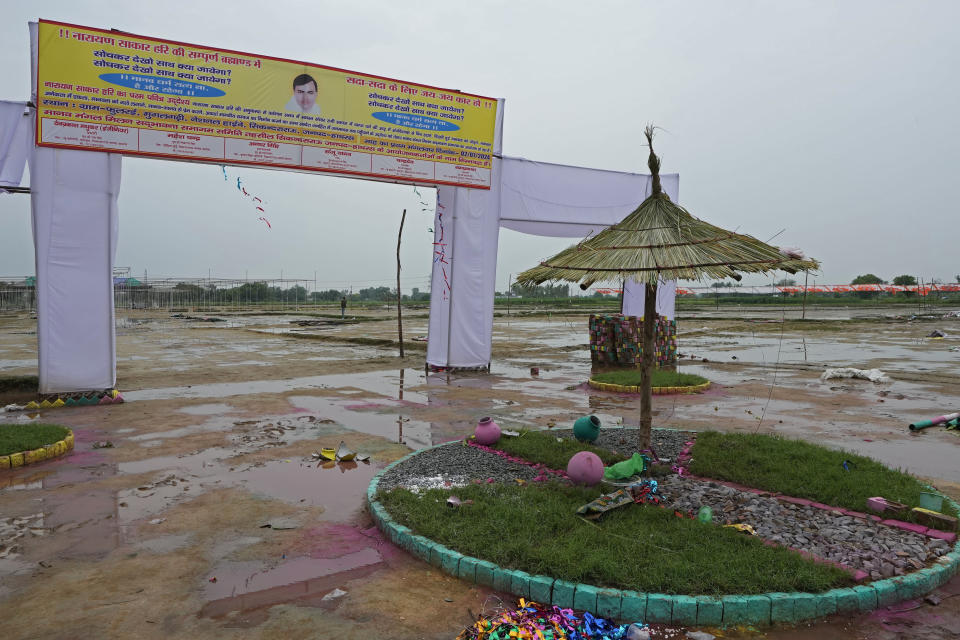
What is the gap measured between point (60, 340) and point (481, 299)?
826 cm

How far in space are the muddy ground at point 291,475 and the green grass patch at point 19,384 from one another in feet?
3.10

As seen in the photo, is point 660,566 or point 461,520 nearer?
point 660,566

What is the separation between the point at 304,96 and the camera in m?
11.6

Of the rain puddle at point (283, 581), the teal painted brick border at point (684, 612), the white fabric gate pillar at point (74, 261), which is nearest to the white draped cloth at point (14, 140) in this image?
the white fabric gate pillar at point (74, 261)

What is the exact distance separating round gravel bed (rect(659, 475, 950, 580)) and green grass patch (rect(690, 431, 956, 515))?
26cm

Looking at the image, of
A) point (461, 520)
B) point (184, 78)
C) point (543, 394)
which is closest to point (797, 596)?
point (461, 520)

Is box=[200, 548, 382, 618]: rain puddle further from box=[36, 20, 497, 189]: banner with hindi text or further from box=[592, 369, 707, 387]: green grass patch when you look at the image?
box=[36, 20, 497, 189]: banner with hindi text

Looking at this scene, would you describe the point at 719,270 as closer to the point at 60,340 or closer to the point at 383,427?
the point at 383,427

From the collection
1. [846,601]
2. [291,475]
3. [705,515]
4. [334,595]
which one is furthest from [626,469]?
[291,475]

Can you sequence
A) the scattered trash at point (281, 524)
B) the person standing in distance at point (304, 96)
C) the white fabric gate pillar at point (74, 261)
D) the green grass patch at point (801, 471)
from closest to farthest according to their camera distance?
the scattered trash at point (281, 524), the green grass patch at point (801, 471), the white fabric gate pillar at point (74, 261), the person standing in distance at point (304, 96)

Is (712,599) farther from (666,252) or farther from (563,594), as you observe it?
(666,252)

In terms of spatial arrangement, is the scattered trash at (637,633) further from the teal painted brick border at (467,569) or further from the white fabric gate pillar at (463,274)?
the white fabric gate pillar at (463,274)

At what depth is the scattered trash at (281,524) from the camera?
467 cm

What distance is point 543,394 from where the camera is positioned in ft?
36.3
